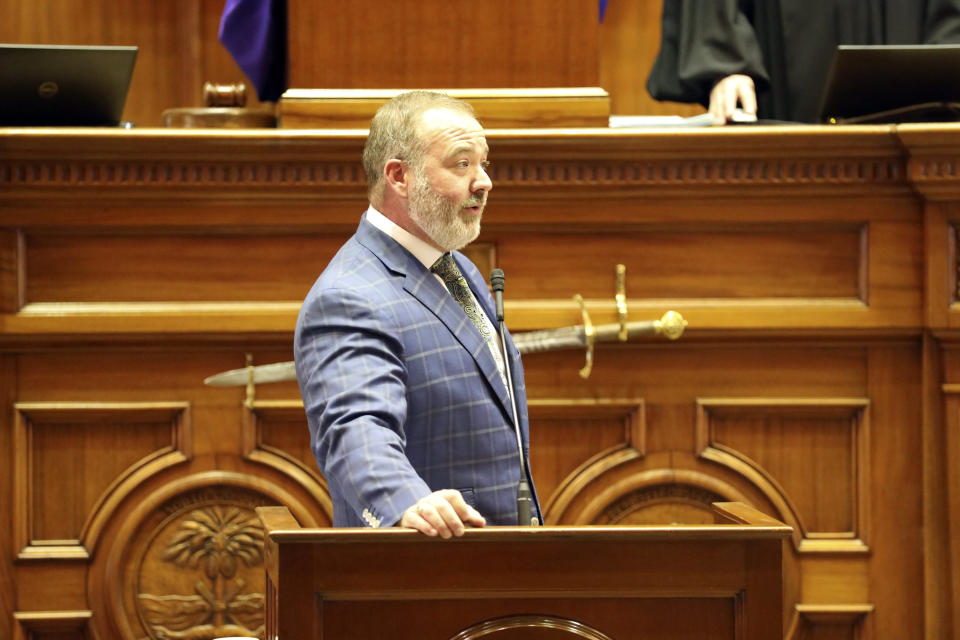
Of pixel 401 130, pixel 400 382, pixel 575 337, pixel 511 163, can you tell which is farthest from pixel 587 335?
pixel 400 382

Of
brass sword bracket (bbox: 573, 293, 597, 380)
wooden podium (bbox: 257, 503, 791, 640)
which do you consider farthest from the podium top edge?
brass sword bracket (bbox: 573, 293, 597, 380)

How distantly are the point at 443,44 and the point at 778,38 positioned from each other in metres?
1.18

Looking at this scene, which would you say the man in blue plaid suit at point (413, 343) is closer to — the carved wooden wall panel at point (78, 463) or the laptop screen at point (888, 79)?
the carved wooden wall panel at point (78, 463)

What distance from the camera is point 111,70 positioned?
9.87 ft

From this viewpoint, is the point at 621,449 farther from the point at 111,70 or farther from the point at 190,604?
the point at 111,70

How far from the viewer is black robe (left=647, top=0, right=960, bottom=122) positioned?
3.46m

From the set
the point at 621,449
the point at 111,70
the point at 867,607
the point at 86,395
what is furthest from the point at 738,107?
the point at 86,395

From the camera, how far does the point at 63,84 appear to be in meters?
3.01

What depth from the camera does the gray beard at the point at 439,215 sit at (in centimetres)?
222

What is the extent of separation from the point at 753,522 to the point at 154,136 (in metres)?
1.73

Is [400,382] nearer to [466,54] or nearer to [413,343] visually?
[413,343]

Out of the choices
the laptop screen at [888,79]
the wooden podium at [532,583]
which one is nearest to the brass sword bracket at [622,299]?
the laptop screen at [888,79]

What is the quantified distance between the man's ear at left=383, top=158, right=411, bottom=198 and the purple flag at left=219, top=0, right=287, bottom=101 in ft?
4.20

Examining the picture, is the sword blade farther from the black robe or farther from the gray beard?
the black robe
